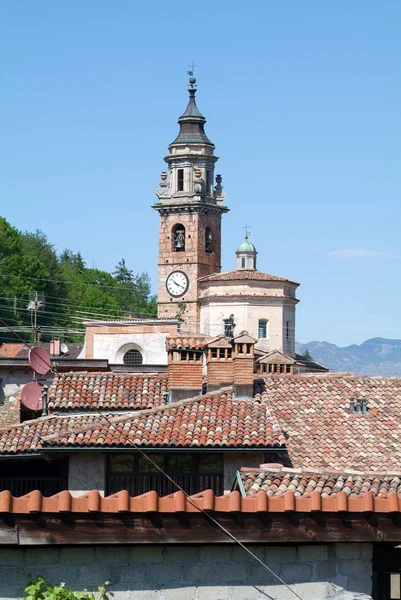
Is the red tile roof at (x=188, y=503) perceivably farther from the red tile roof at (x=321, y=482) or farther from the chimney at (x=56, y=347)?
the chimney at (x=56, y=347)

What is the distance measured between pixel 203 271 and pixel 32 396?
7407 centimetres

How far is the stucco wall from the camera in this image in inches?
882

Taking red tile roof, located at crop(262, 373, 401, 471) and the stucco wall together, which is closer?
the stucco wall

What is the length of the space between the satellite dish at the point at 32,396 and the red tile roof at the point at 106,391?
2254 mm

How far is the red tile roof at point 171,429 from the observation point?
22.1 metres

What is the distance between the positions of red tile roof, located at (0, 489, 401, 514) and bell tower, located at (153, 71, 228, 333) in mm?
92612

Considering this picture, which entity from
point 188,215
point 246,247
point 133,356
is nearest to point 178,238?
point 188,215

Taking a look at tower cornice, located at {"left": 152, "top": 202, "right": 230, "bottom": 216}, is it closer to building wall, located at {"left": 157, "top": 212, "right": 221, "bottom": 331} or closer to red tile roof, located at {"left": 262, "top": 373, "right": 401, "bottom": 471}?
building wall, located at {"left": 157, "top": 212, "right": 221, "bottom": 331}

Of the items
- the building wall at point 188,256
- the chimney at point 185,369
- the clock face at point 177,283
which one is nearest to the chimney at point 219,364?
the chimney at point 185,369

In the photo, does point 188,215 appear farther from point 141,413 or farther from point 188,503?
point 188,503

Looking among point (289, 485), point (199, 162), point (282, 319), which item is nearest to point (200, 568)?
point (289, 485)

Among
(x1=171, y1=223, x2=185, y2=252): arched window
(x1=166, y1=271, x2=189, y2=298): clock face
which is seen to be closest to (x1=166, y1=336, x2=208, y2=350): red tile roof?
(x1=166, y1=271, x2=189, y2=298): clock face

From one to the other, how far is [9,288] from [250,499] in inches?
4247

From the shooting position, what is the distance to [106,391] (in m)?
27.6
